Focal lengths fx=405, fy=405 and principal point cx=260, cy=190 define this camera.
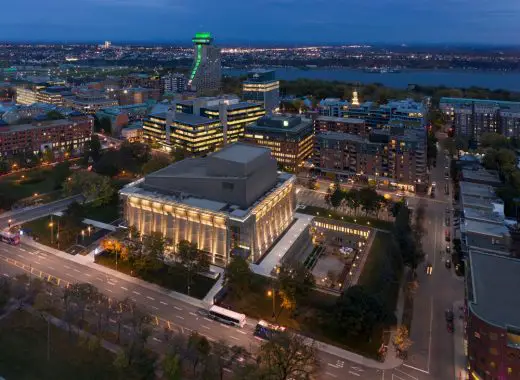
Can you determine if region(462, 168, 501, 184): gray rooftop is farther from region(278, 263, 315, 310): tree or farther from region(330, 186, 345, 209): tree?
region(278, 263, 315, 310): tree

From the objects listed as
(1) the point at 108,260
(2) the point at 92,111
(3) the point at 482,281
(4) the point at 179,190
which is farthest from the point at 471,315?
(2) the point at 92,111

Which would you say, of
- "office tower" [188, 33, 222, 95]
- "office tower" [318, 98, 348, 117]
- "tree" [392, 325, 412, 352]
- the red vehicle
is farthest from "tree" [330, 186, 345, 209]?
"office tower" [188, 33, 222, 95]

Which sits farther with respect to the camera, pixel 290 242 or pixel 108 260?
pixel 290 242

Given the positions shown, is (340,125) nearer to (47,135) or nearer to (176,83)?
(47,135)

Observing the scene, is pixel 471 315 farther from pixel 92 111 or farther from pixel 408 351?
pixel 92 111

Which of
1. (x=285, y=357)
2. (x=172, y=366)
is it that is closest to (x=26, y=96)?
(x=172, y=366)

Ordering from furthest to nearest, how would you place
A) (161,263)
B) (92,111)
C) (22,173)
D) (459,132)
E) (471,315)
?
(92,111)
(459,132)
(22,173)
(161,263)
(471,315)
